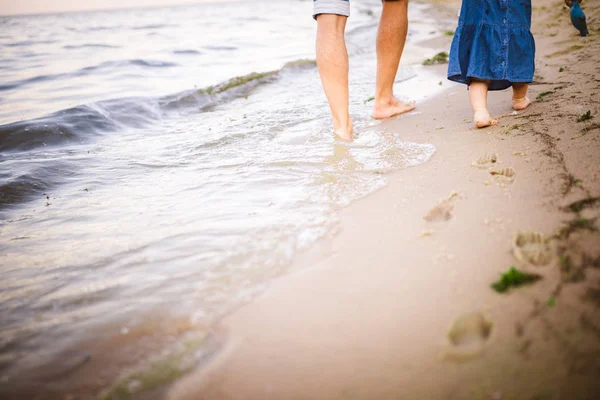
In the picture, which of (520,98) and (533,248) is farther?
(520,98)

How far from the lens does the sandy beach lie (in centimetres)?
81

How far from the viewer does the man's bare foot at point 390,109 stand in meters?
2.86

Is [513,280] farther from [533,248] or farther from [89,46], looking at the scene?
[89,46]

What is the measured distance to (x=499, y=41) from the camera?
226cm

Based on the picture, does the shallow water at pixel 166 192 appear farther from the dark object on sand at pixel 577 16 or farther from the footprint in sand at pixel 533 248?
the dark object on sand at pixel 577 16

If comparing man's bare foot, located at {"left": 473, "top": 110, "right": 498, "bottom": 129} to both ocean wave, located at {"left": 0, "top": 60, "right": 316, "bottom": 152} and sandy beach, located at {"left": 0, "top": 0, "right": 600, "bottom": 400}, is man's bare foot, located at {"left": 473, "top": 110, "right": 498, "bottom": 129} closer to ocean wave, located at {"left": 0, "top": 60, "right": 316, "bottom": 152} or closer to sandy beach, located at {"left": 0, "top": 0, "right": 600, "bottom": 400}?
sandy beach, located at {"left": 0, "top": 0, "right": 600, "bottom": 400}

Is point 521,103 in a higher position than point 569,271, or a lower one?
higher

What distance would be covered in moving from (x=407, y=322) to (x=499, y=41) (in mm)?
2050

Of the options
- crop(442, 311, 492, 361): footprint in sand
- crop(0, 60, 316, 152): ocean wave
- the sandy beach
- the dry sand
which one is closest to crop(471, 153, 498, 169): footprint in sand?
the dry sand

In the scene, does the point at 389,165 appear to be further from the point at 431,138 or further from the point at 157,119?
the point at 157,119

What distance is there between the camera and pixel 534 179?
4.80 feet

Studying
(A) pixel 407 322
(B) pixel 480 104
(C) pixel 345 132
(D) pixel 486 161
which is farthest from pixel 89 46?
(A) pixel 407 322

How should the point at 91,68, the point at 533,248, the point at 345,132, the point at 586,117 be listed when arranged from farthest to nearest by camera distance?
1. the point at 91,68
2. the point at 345,132
3. the point at 586,117
4. the point at 533,248

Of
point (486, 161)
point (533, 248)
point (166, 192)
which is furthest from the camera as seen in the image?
point (166, 192)
